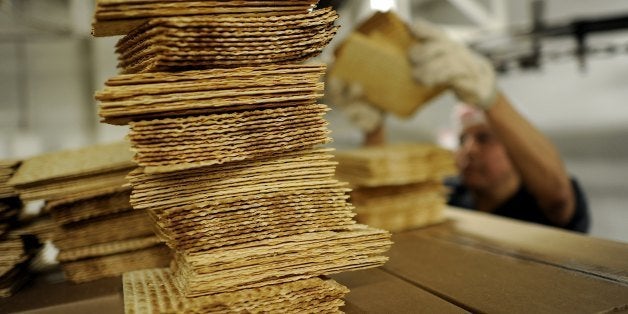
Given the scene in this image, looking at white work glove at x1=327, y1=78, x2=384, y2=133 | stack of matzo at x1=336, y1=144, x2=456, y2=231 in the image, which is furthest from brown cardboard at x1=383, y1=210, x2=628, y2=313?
white work glove at x1=327, y1=78, x2=384, y2=133

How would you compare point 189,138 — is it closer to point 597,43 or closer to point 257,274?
point 257,274

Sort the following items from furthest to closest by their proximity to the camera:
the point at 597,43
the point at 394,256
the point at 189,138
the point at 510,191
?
1. the point at 597,43
2. the point at 510,191
3. the point at 394,256
4. the point at 189,138

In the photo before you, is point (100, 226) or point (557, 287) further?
point (100, 226)

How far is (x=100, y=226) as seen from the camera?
151cm

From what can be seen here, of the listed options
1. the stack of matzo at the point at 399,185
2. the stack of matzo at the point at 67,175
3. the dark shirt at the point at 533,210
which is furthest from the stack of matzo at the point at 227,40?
the dark shirt at the point at 533,210

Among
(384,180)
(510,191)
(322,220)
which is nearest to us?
(322,220)

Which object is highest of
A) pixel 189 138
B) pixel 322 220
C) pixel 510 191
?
pixel 189 138

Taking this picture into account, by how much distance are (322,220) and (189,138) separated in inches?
14.6

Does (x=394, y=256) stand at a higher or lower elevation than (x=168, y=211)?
lower

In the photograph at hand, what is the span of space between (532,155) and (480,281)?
159 centimetres

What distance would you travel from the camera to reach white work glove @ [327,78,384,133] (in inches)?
125

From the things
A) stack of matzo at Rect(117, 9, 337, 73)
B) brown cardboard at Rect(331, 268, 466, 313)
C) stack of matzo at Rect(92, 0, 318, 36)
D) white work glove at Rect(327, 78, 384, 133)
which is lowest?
brown cardboard at Rect(331, 268, 466, 313)

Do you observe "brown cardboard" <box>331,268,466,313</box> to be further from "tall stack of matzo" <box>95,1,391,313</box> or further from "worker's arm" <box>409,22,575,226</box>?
"worker's arm" <box>409,22,575,226</box>

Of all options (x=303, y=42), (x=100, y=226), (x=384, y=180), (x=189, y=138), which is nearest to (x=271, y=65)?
(x=303, y=42)
